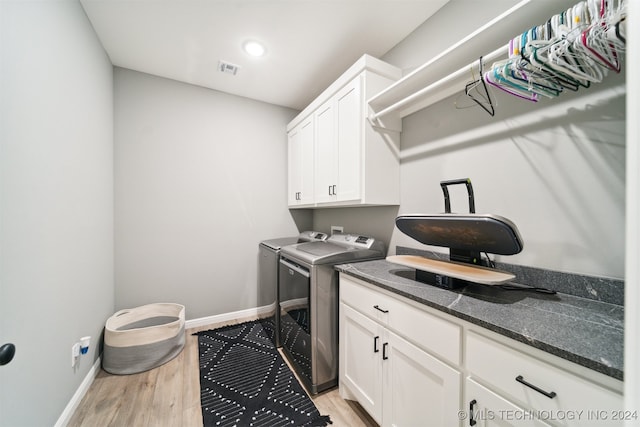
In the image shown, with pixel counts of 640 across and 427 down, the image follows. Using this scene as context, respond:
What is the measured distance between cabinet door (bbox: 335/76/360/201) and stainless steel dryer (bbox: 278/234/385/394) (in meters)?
0.50

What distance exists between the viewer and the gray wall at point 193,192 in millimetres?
2293

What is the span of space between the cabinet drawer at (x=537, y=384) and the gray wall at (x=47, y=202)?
5.92 ft

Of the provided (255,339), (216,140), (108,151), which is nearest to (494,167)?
(255,339)

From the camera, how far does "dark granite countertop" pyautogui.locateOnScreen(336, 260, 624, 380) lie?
2.02 feet

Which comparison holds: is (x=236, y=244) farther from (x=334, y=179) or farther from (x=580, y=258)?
(x=580, y=258)

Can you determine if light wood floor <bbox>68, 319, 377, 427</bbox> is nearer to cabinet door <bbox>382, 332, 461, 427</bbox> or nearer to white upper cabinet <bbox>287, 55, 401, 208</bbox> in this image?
cabinet door <bbox>382, 332, 461, 427</bbox>

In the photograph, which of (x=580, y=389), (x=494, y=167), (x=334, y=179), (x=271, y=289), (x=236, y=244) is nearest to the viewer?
(x=580, y=389)

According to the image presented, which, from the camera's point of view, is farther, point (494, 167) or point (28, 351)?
point (494, 167)

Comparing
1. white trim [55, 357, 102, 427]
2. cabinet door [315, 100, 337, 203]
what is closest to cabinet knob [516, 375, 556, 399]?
cabinet door [315, 100, 337, 203]

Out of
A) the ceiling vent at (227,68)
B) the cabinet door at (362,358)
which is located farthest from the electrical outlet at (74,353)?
the ceiling vent at (227,68)

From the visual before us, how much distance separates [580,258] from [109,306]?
329cm

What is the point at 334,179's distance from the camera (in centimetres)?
202

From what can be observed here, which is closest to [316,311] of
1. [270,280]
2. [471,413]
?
[270,280]

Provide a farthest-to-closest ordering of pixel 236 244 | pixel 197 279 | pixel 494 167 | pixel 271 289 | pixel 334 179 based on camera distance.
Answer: pixel 236 244 → pixel 197 279 → pixel 271 289 → pixel 334 179 → pixel 494 167
